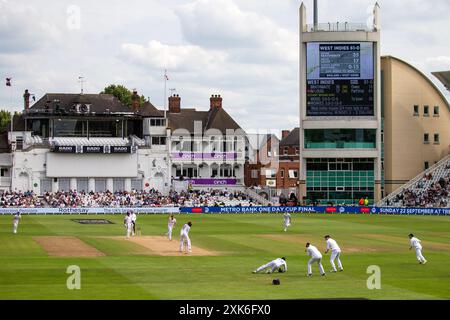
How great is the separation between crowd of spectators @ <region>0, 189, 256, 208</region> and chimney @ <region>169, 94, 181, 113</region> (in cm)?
1532

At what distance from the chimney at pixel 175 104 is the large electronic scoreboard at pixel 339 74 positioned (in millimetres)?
25848

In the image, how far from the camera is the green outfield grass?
2586 cm

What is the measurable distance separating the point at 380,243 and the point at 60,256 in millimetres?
16730

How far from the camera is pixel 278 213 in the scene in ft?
270

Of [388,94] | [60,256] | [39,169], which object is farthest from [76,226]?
Result: [388,94]

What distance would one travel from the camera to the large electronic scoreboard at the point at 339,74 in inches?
3290

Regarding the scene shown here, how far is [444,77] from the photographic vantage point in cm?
8331

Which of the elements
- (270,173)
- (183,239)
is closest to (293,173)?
(270,173)

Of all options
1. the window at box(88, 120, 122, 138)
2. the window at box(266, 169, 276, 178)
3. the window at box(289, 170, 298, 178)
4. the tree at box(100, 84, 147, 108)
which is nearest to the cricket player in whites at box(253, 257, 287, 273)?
the window at box(88, 120, 122, 138)

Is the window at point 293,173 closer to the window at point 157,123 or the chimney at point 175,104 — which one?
the chimney at point 175,104

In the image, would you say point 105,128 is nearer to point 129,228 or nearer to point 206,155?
point 206,155

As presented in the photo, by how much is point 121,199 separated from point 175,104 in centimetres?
2322
